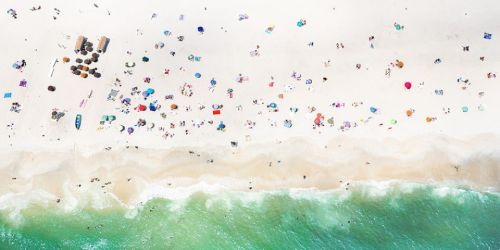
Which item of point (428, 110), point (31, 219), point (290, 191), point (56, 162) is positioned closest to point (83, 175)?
point (56, 162)

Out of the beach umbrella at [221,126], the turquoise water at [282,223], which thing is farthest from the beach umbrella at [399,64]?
the beach umbrella at [221,126]

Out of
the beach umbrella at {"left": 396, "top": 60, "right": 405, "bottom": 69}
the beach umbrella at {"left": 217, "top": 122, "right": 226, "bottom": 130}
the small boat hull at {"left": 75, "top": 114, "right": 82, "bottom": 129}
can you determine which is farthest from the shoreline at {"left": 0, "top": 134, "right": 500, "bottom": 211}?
the beach umbrella at {"left": 396, "top": 60, "right": 405, "bottom": 69}

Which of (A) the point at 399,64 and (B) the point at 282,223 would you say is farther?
(A) the point at 399,64

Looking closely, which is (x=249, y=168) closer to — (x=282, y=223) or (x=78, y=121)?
(x=282, y=223)

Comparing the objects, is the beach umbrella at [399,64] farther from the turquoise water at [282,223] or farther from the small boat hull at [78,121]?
the small boat hull at [78,121]

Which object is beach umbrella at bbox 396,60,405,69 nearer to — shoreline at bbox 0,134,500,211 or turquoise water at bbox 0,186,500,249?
shoreline at bbox 0,134,500,211

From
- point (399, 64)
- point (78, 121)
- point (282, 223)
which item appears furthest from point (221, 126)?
point (399, 64)

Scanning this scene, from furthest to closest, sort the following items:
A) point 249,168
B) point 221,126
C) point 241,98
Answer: point 241,98 → point 221,126 → point 249,168
